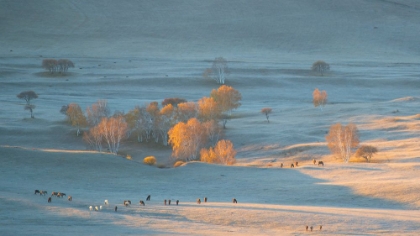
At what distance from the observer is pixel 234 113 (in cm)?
7475

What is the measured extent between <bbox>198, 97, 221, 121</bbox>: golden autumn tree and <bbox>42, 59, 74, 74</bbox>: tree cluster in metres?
43.8

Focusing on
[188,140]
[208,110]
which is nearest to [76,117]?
[208,110]

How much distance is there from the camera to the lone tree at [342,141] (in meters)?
47.9

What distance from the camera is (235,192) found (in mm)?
35500

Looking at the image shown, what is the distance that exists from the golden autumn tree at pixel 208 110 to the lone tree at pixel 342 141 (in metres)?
17.7

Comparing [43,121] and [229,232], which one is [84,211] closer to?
[229,232]

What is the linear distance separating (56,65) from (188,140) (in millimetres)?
55179

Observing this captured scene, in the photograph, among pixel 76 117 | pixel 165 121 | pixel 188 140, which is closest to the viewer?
pixel 188 140

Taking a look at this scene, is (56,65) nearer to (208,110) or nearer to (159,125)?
(208,110)

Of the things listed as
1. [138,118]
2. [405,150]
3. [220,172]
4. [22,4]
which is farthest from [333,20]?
[220,172]

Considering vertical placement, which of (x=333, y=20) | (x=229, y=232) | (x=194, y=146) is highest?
(x=333, y=20)

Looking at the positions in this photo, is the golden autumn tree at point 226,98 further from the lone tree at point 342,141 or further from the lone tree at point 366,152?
the lone tree at point 366,152

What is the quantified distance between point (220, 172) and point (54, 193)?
40.4ft

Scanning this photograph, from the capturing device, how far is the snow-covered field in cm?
2784
